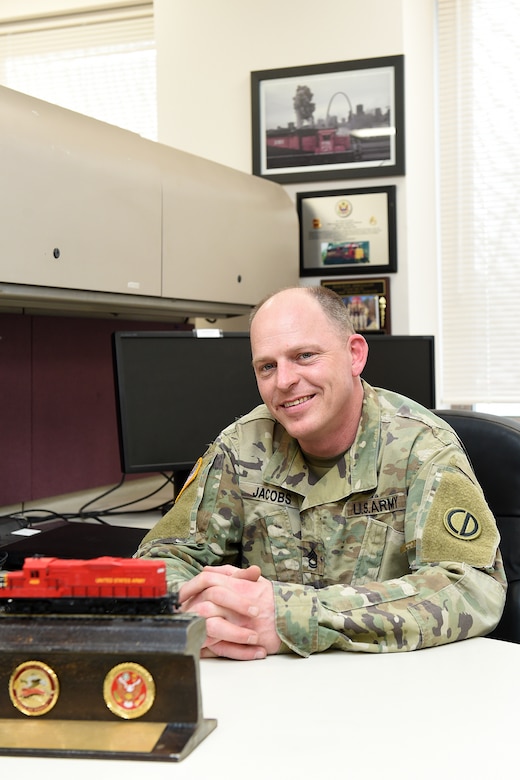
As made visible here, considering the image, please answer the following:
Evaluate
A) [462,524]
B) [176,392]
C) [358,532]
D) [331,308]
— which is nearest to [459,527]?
[462,524]

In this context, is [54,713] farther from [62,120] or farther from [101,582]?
[62,120]

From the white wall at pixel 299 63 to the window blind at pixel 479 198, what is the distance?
0.06 m

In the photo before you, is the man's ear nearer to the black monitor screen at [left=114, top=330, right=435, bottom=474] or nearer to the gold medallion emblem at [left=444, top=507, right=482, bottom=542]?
the gold medallion emblem at [left=444, top=507, right=482, bottom=542]

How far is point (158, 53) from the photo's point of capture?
2.75 m

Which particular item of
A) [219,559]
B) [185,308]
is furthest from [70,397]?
[219,559]

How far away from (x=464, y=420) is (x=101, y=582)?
83 cm

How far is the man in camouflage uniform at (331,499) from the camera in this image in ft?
3.63

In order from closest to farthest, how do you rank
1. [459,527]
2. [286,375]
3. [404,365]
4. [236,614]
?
1. [236,614]
2. [459,527]
3. [286,375]
4. [404,365]

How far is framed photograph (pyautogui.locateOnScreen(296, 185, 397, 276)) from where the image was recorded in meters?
2.58

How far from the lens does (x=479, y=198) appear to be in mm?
2688

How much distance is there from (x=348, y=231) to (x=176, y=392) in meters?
0.83

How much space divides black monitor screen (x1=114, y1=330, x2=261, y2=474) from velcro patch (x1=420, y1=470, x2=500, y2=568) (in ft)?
3.29

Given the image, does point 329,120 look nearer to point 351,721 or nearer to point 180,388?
point 180,388

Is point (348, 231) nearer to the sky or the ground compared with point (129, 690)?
nearer to the sky
